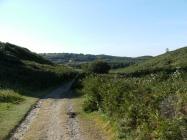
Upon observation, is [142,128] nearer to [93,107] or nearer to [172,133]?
[172,133]

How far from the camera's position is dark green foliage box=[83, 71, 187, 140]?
17.1 metres

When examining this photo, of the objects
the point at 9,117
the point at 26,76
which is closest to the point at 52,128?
the point at 9,117

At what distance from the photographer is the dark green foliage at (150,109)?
17.1 metres

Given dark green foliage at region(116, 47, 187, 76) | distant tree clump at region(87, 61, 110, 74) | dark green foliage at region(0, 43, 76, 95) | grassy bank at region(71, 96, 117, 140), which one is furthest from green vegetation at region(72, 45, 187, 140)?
distant tree clump at region(87, 61, 110, 74)

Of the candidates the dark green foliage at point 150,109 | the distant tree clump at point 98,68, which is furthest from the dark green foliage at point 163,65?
the dark green foliage at point 150,109

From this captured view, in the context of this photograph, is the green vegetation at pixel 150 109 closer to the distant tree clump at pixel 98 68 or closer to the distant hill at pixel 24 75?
the distant hill at pixel 24 75

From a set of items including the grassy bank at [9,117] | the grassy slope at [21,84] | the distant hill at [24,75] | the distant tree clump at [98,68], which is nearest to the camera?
the grassy bank at [9,117]

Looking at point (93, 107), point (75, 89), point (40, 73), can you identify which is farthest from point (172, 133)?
point (40, 73)

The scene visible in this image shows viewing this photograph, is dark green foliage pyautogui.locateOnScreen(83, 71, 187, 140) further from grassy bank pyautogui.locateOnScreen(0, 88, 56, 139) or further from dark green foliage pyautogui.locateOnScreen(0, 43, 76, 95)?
dark green foliage pyautogui.locateOnScreen(0, 43, 76, 95)

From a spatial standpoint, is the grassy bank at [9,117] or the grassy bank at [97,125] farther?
the grassy bank at [9,117]

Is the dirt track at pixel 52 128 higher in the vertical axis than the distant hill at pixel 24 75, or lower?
lower

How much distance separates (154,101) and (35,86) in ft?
177

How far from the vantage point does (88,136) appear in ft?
81.7

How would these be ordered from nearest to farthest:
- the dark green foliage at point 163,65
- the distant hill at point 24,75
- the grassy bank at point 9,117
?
the grassy bank at point 9,117
the distant hill at point 24,75
the dark green foliage at point 163,65
